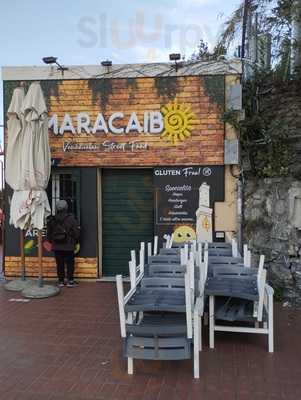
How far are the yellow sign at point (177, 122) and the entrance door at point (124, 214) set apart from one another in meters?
0.89

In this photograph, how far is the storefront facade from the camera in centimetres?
877

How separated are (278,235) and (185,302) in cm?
345

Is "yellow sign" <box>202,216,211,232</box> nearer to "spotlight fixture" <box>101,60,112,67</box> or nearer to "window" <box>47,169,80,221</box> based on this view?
"window" <box>47,169,80,221</box>

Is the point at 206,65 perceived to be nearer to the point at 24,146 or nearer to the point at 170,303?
the point at 24,146

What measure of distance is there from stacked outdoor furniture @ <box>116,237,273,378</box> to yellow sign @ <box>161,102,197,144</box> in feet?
9.33

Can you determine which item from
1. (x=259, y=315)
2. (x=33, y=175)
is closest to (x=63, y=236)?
Answer: (x=33, y=175)

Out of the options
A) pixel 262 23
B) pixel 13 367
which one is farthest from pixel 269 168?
pixel 13 367

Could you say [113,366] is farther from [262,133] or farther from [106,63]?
[106,63]

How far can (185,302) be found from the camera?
4.72 meters

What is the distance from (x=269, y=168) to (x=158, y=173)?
206 centimetres

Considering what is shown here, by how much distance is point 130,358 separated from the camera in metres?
4.61

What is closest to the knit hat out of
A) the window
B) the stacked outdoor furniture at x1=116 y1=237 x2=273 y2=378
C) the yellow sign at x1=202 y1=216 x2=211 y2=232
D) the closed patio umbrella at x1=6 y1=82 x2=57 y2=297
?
the closed patio umbrella at x1=6 y1=82 x2=57 y2=297

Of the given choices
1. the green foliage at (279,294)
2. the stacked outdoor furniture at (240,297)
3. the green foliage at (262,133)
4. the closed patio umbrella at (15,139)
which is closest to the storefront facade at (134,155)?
the green foliage at (262,133)

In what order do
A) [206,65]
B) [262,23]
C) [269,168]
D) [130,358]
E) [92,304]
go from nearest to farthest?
[130,358] < [92,304] < [269,168] < [206,65] < [262,23]
